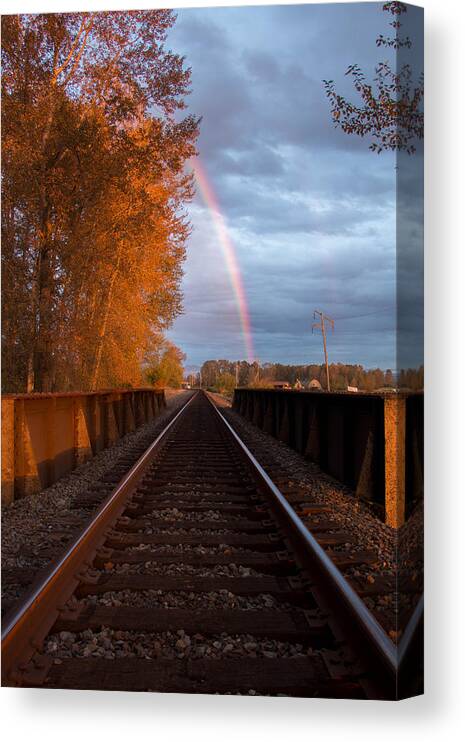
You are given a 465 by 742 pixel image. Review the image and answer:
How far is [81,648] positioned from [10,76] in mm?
4973

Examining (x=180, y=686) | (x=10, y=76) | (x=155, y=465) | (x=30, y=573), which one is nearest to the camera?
(x=180, y=686)

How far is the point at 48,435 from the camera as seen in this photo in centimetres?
645

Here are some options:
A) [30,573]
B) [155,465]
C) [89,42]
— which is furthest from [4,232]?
[30,573]

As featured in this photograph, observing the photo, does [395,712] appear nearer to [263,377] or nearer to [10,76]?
[10,76]

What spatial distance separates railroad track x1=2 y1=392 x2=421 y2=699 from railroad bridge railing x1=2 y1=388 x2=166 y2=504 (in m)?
1.58

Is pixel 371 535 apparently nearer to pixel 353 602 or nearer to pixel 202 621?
pixel 353 602

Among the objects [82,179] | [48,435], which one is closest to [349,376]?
[48,435]

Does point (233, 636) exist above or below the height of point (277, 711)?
above

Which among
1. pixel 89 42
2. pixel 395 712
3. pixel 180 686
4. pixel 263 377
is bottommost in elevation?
pixel 395 712

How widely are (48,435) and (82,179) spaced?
2.97 meters

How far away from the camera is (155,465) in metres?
7.58

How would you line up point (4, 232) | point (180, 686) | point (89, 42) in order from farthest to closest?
point (4, 232)
point (89, 42)
point (180, 686)

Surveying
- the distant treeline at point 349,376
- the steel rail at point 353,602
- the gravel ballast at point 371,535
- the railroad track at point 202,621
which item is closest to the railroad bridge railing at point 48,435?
the railroad track at point 202,621

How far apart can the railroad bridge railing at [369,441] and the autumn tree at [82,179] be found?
2541 mm
